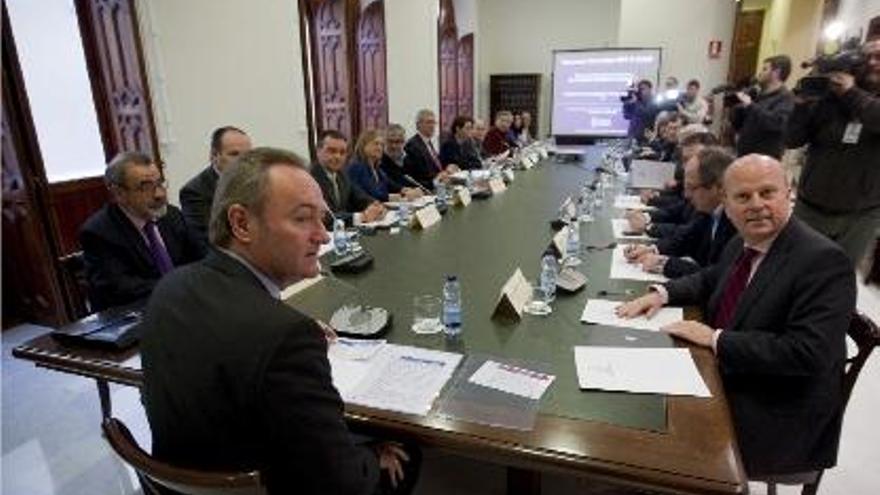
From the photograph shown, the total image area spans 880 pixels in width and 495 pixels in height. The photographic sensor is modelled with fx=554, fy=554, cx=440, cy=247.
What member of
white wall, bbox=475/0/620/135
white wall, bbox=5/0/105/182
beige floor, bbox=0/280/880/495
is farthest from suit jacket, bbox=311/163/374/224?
white wall, bbox=475/0/620/135

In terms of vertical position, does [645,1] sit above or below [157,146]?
above

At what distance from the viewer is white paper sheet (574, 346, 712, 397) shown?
124 cm

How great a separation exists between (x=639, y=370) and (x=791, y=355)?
339 millimetres

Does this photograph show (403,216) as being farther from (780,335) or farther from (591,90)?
(591,90)

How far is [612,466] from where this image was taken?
3.26 feet

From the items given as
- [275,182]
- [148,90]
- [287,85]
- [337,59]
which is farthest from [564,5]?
[275,182]

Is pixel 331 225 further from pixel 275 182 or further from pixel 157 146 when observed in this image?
pixel 275 182

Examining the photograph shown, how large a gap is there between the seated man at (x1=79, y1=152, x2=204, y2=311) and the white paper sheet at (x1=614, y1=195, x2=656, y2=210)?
2.47 m

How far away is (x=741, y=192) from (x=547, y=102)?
941 cm

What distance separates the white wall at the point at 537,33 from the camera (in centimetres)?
1012

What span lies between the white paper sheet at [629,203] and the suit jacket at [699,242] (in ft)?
2.94

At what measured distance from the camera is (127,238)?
6.50 ft

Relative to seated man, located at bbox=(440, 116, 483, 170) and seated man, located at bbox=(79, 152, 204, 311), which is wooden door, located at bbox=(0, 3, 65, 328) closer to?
seated man, located at bbox=(79, 152, 204, 311)

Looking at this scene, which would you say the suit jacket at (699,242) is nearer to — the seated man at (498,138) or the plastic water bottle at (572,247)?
the plastic water bottle at (572,247)
